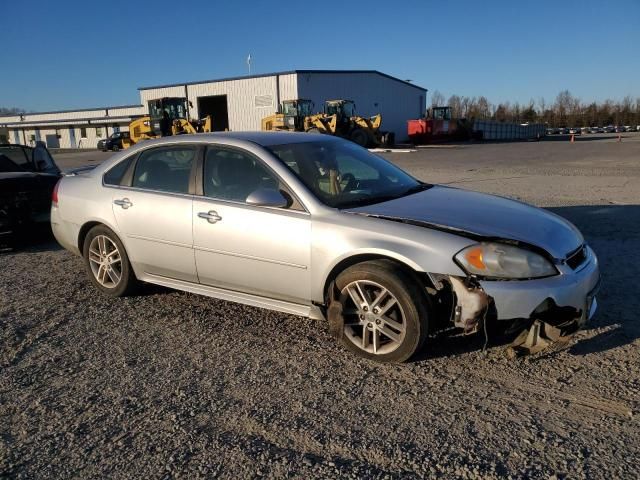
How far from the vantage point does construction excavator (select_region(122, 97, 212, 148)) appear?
33.1 m

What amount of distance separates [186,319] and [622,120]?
108038mm

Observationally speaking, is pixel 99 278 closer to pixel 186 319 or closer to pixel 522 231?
pixel 186 319

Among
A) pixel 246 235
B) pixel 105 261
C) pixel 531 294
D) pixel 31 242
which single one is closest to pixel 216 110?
pixel 31 242

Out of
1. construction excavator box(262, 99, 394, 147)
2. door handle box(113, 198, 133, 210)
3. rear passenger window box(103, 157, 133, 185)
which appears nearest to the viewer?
door handle box(113, 198, 133, 210)

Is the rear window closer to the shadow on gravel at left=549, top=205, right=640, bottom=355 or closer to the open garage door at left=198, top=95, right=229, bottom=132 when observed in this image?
the shadow on gravel at left=549, top=205, right=640, bottom=355

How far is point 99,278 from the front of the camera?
191 inches

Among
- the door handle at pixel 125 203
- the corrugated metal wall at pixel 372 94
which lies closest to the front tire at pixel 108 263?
the door handle at pixel 125 203

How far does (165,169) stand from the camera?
14.8ft

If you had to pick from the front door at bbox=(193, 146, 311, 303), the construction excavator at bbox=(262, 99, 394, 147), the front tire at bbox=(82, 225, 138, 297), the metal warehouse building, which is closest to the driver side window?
the front door at bbox=(193, 146, 311, 303)

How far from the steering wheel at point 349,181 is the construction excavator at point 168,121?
1170 inches

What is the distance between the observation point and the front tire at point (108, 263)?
4.67m

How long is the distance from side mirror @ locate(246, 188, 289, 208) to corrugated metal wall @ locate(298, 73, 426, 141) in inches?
1507

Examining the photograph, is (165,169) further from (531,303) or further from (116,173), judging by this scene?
(531,303)

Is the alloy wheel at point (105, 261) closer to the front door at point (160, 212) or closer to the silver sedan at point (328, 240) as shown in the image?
the silver sedan at point (328, 240)
